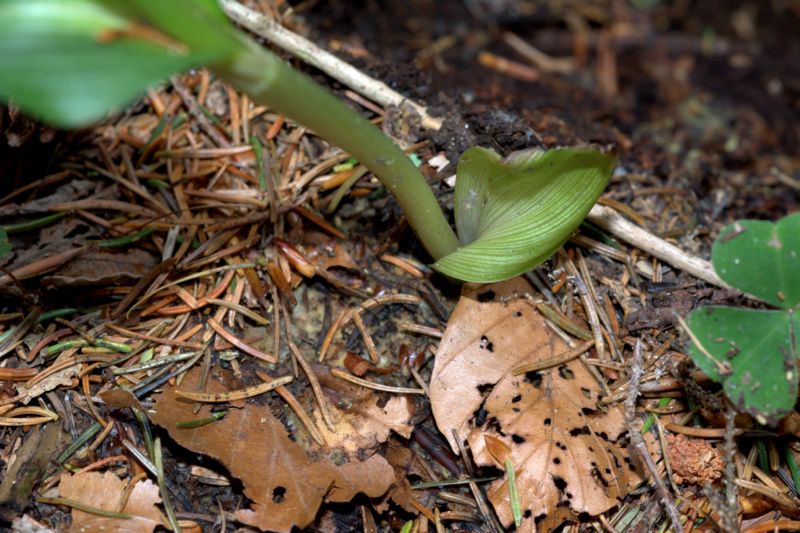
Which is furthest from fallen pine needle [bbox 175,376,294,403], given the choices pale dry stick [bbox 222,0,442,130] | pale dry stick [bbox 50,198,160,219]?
pale dry stick [bbox 222,0,442,130]

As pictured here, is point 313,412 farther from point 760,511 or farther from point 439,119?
point 760,511

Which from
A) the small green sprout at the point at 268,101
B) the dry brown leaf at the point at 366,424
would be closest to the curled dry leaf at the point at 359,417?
the dry brown leaf at the point at 366,424

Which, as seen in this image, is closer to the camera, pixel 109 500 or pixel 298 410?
pixel 109 500

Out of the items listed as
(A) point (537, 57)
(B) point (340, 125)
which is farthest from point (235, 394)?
(A) point (537, 57)

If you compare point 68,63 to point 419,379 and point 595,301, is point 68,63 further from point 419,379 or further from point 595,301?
point 595,301

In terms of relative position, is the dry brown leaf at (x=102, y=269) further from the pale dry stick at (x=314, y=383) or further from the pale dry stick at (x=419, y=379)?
the pale dry stick at (x=419, y=379)
